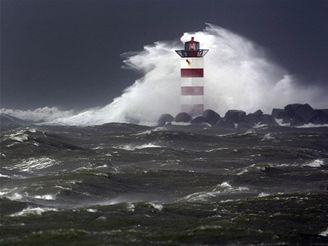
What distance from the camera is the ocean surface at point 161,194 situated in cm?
6625

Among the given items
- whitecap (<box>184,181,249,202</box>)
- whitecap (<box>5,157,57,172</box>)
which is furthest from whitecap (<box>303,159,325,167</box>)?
whitecap (<box>5,157,57,172</box>)

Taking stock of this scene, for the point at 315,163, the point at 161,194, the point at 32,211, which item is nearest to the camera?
the point at 32,211

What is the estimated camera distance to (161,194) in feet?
332

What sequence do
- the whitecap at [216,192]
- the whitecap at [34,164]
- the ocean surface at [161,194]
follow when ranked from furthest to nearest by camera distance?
the whitecap at [34,164] < the whitecap at [216,192] < the ocean surface at [161,194]

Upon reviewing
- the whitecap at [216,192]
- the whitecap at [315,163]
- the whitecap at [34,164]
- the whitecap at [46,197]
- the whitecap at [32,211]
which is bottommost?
the whitecap at [216,192]

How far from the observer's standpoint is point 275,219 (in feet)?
244

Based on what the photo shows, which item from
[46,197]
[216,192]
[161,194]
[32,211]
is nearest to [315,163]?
[216,192]

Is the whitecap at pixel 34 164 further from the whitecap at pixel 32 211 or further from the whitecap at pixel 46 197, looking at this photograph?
the whitecap at pixel 32 211

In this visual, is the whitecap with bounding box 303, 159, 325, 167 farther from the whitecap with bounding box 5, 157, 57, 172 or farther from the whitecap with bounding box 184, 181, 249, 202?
the whitecap with bounding box 5, 157, 57, 172

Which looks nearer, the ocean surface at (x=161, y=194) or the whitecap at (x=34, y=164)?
the ocean surface at (x=161, y=194)

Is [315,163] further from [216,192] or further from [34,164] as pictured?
[34,164]

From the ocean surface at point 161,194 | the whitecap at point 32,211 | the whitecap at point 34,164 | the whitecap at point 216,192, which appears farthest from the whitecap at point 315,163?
the whitecap at point 32,211

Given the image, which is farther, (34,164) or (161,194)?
(34,164)

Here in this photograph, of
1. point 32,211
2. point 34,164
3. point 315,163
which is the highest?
point 34,164
